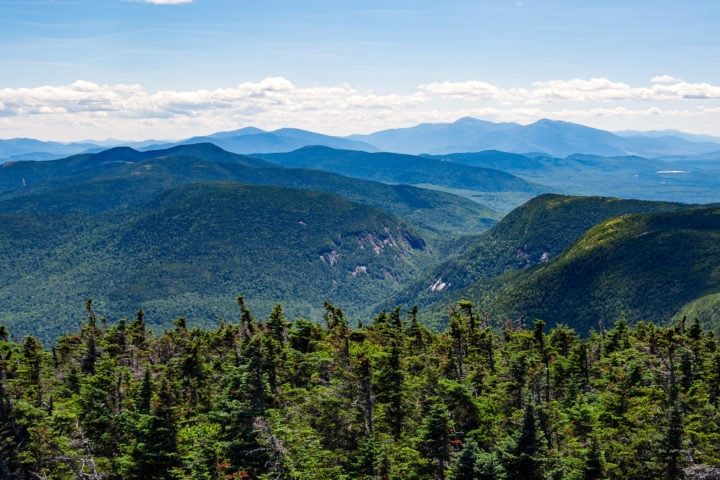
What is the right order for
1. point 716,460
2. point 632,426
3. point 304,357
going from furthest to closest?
point 304,357, point 632,426, point 716,460

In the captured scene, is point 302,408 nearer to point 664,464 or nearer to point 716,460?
point 664,464

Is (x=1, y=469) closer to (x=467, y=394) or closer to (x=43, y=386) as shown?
(x=43, y=386)

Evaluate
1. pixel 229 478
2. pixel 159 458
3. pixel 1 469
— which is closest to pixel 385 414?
pixel 229 478

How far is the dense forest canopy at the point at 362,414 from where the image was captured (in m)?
44.9

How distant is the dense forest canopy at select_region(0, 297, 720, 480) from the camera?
4488cm

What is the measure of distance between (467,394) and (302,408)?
16733 millimetres

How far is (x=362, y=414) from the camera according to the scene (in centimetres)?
5572

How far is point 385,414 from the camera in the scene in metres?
58.5

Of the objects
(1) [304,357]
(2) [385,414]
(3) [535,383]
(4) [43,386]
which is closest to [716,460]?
(3) [535,383]

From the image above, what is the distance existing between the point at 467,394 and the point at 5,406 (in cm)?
3916

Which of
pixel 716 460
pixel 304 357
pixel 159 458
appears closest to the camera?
pixel 716 460

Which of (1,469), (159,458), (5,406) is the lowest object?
(159,458)

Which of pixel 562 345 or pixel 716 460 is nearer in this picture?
pixel 716 460

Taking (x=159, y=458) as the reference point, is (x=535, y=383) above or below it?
above
